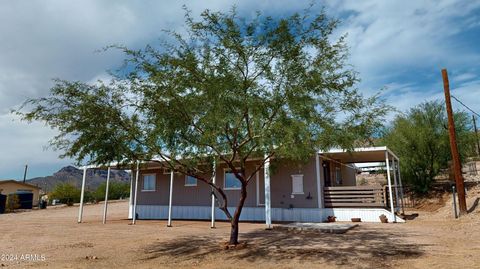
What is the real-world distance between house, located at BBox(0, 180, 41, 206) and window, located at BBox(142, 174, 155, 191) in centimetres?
2186

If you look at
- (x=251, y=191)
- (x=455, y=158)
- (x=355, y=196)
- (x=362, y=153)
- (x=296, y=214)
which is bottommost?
(x=296, y=214)

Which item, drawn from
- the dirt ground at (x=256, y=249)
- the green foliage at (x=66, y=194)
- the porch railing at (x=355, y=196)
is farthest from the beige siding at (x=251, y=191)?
the green foliage at (x=66, y=194)

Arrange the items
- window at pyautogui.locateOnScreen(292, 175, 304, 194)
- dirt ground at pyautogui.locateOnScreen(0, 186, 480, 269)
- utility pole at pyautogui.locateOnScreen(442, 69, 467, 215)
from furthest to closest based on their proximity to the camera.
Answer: window at pyautogui.locateOnScreen(292, 175, 304, 194) → utility pole at pyautogui.locateOnScreen(442, 69, 467, 215) → dirt ground at pyautogui.locateOnScreen(0, 186, 480, 269)

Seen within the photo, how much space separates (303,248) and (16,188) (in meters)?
38.7

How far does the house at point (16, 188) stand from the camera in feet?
119

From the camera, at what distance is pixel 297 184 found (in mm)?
17000

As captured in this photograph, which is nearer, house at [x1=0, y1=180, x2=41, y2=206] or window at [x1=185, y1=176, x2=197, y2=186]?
window at [x1=185, y1=176, x2=197, y2=186]

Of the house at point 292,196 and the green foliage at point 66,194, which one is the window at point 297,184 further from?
the green foliage at point 66,194

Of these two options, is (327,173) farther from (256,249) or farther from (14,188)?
(14,188)

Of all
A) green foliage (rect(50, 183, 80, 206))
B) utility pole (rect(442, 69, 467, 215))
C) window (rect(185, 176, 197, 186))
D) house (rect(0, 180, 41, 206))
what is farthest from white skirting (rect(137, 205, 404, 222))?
green foliage (rect(50, 183, 80, 206))

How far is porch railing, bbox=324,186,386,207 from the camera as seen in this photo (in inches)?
637

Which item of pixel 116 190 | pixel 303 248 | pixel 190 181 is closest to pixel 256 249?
pixel 303 248

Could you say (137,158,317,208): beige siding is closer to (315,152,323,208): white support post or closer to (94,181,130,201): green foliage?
(315,152,323,208): white support post

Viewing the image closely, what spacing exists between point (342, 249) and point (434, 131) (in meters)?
19.4
